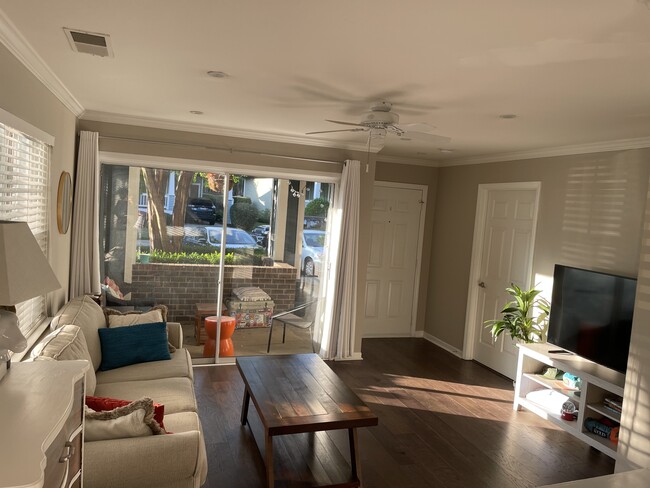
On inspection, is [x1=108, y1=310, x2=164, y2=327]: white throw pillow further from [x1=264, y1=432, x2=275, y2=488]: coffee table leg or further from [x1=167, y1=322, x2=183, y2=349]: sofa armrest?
[x1=264, y1=432, x2=275, y2=488]: coffee table leg

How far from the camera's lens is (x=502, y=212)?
17.9 ft

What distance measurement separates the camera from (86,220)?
14.5 ft

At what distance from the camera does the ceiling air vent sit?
90.7 inches

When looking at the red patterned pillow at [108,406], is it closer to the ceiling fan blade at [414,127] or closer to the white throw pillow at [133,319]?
the white throw pillow at [133,319]

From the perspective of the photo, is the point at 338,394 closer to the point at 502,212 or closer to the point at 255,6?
the point at 255,6

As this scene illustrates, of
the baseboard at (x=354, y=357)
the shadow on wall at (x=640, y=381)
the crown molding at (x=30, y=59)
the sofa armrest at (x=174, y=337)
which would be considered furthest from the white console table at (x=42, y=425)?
the baseboard at (x=354, y=357)

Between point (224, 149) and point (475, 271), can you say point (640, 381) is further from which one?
point (224, 149)

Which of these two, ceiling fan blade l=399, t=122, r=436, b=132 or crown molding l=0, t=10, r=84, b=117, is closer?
crown molding l=0, t=10, r=84, b=117

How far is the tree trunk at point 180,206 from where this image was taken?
4.87 m

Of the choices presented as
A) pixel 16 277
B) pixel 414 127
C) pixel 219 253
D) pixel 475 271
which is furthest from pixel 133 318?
pixel 475 271

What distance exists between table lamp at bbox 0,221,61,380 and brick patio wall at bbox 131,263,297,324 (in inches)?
127

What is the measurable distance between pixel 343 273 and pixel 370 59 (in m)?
3.20

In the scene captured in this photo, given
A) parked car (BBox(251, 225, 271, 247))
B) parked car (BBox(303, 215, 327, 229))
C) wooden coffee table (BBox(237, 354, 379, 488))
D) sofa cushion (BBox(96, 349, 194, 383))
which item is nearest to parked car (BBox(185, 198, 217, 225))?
parked car (BBox(251, 225, 271, 247))

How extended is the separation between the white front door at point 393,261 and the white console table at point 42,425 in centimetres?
492
